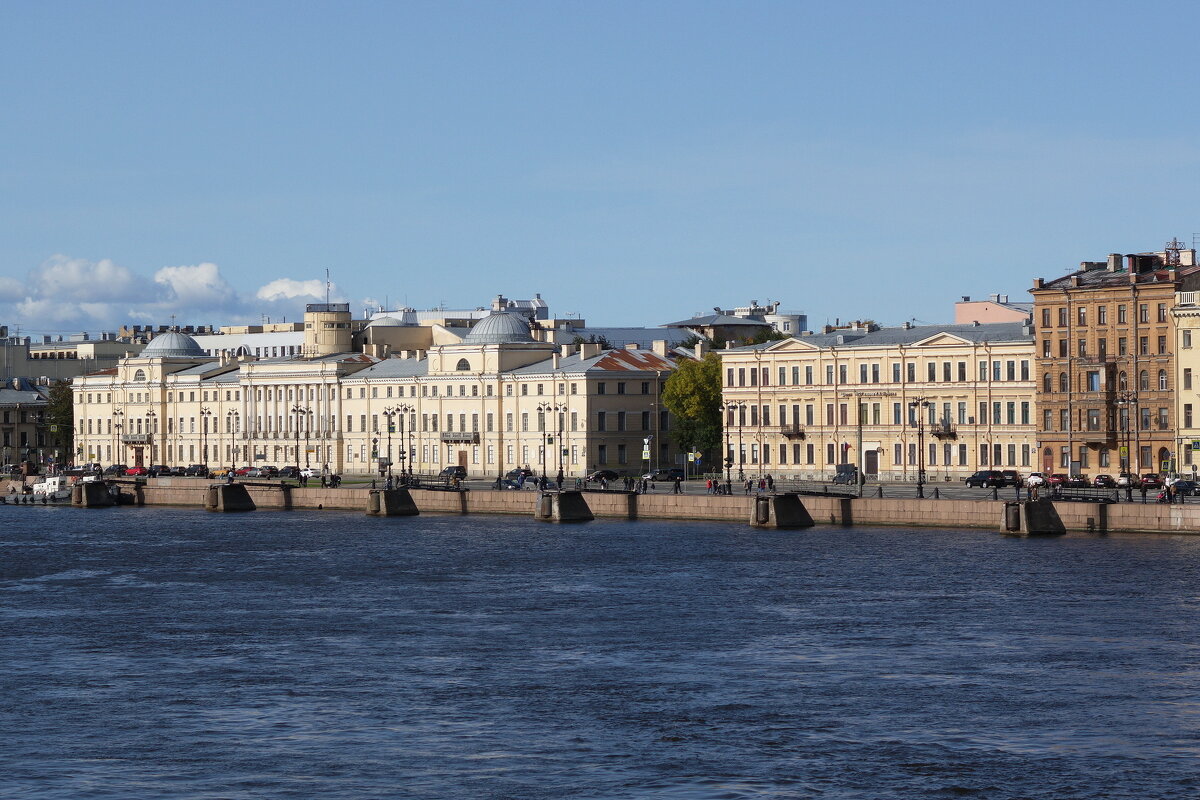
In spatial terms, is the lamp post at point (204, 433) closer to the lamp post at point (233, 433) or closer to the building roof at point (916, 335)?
the lamp post at point (233, 433)

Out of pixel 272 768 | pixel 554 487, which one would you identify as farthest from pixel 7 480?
pixel 272 768

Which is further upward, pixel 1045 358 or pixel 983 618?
pixel 1045 358

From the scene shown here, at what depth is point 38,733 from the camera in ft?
136

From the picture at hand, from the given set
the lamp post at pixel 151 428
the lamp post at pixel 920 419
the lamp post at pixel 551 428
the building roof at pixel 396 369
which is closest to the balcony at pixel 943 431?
the lamp post at pixel 920 419

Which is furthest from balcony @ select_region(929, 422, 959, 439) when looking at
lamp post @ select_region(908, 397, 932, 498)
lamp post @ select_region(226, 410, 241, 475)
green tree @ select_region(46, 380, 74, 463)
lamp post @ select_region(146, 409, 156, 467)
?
green tree @ select_region(46, 380, 74, 463)

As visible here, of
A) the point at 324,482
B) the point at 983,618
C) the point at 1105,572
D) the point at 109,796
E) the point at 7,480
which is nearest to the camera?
the point at 109,796

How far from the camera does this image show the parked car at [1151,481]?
296 ft

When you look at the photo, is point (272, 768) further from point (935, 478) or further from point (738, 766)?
point (935, 478)

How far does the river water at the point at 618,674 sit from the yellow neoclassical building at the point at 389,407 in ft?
158

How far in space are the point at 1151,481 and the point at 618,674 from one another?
5397 cm

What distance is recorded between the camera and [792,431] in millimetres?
120250

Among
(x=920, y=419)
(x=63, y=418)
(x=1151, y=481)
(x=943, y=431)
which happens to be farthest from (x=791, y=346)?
(x=63, y=418)

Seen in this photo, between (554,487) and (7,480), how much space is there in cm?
5036

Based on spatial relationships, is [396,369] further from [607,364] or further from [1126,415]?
[1126,415]
